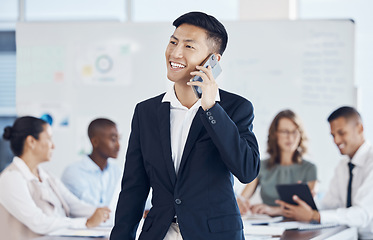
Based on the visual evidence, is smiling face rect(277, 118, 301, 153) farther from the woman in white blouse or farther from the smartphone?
the smartphone

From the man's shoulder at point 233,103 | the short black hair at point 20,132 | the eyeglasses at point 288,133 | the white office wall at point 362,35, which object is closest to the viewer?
the man's shoulder at point 233,103

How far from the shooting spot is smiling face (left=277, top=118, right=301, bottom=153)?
4.33m

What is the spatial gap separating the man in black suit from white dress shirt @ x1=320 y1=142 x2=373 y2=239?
1.84m

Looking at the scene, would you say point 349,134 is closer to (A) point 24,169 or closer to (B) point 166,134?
(A) point 24,169

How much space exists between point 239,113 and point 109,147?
2851 millimetres

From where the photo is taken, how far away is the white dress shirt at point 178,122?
1575mm

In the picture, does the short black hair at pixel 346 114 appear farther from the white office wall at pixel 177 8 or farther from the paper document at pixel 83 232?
the white office wall at pixel 177 8

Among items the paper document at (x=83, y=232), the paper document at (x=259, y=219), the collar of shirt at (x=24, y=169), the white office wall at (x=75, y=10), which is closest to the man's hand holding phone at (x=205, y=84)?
the paper document at (x=83, y=232)

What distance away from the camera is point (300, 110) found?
509cm

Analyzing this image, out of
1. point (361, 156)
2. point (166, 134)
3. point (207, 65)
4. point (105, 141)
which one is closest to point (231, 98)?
point (207, 65)

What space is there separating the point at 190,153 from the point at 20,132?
2.21 meters

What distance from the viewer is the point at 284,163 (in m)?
4.38

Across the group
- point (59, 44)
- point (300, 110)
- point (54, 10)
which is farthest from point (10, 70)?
point (300, 110)

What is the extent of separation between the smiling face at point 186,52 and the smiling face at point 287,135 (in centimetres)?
288
